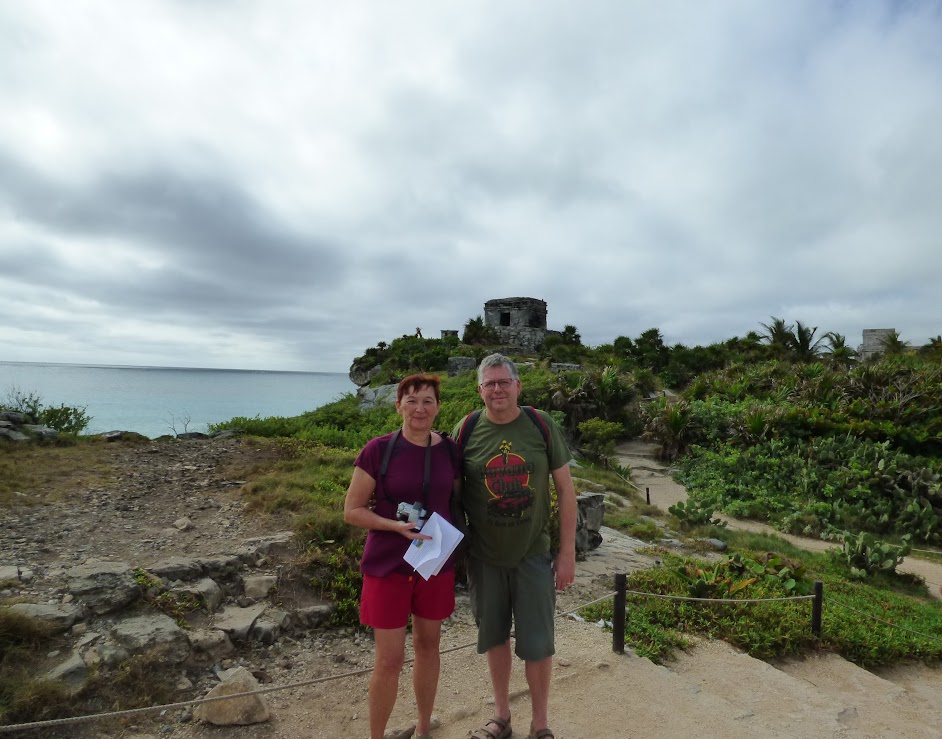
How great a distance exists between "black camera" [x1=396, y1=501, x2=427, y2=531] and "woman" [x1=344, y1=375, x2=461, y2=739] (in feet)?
0.04

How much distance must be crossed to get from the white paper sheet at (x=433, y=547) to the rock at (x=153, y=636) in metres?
2.06

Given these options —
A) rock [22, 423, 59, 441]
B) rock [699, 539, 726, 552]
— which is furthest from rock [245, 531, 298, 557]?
rock [22, 423, 59, 441]

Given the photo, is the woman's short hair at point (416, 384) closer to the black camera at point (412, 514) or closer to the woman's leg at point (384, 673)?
the black camera at point (412, 514)

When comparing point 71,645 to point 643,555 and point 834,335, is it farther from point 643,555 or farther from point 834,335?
point 834,335

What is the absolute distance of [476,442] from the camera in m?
2.65

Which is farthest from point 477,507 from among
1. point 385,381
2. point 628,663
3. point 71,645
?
point 385,381

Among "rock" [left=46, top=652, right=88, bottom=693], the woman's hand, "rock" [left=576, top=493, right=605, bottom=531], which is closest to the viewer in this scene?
the woman's hand

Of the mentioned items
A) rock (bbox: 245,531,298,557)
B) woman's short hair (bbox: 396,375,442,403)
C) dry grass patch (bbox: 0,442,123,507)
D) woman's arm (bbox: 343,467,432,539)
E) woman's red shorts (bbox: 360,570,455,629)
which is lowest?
rock (bbox: 245,531,298,557)

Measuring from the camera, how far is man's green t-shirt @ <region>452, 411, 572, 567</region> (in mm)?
2531

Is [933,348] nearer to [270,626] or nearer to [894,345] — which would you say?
[894,345]

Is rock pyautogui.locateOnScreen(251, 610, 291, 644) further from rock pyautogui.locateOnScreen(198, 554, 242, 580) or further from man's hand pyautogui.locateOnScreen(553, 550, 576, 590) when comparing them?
man's hand pyautogui.locateOnScreen(553, 550, 576, 590)

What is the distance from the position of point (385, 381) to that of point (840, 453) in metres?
15.4

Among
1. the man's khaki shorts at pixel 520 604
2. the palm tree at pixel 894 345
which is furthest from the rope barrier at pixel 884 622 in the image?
the palm tree at pixel 894 345

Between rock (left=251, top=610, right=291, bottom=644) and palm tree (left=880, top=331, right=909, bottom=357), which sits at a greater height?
palm tree (left=880, top=331, right=909, bottom=357)
